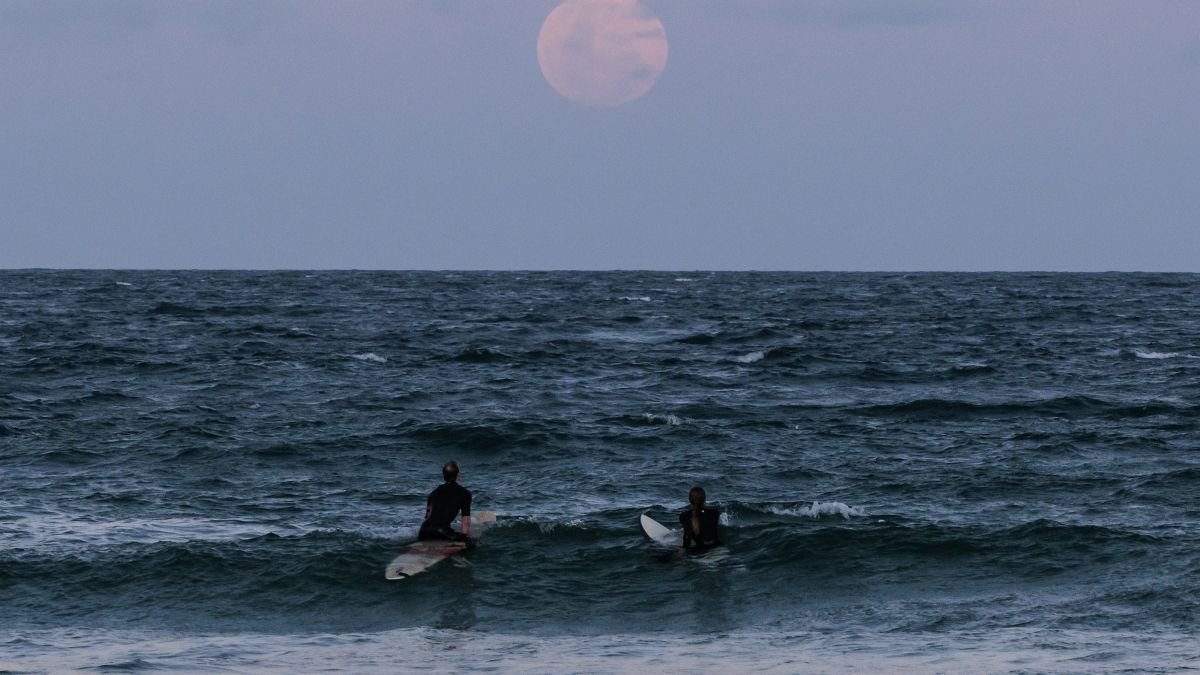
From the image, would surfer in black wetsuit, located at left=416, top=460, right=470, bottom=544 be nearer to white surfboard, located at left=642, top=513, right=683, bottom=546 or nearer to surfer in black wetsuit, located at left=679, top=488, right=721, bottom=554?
white surfboard, located at left=642, top=513, right=683, bottom=546

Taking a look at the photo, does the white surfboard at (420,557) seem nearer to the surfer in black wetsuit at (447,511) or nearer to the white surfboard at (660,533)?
the surfer in black wetsuit at (447,511)

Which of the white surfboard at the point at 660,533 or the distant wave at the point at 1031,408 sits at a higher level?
the distant wave at the point at 1031,408

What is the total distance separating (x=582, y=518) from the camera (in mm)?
21516

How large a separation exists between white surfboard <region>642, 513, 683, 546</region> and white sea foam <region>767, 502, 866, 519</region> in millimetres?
2350

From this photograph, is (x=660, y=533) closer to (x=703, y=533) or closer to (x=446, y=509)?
(x=703, y=533)

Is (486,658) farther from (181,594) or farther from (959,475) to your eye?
(959,475)

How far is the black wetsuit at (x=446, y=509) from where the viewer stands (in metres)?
19.0

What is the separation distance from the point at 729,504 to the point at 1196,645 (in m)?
8.87

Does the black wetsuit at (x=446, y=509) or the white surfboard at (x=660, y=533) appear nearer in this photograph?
the black wetsuit at (x=446, y=509)

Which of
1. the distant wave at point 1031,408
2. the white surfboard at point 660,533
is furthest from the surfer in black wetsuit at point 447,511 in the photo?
the distant wave at point 1031,408

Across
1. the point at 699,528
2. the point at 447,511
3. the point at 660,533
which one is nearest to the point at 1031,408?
the point at 660,533

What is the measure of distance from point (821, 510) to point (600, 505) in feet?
11.8

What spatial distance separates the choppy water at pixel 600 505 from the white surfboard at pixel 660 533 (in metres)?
0.27

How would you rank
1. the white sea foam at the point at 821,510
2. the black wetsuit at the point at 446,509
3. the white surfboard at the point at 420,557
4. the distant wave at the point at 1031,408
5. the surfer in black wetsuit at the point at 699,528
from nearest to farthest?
1. the white surfboard at the point at 420,557
2. the surfer in black wetsuit at the point at 699,528
3. the black wetsuit at the point at 446,509
4. the white sea foam at the point at 821,510
5. the distant wave at the point at 1031,408
